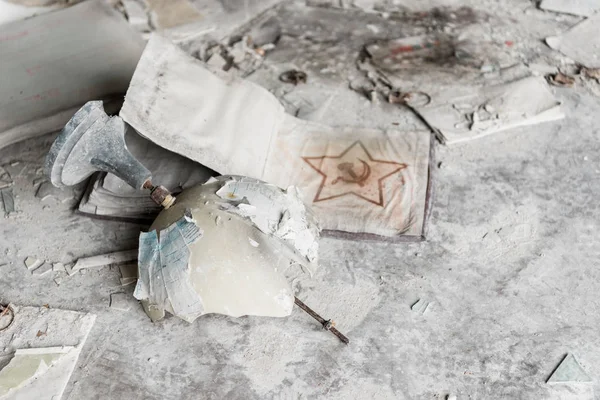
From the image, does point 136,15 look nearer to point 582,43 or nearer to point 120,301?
point 120,301

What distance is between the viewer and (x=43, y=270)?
3.05 metres

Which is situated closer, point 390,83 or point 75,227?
point 75,227

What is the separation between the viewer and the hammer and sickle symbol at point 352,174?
3393 millimetres

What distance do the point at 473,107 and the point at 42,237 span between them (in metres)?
2.56

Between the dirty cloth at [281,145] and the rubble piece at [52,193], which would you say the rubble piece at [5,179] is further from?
the dirty cloth at [281,145]

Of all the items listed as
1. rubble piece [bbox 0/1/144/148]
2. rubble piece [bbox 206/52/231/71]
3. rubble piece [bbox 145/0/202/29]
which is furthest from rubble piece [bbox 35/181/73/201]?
rubble piece [bbox 145/0/202/29]

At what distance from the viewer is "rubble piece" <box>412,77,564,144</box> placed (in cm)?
367

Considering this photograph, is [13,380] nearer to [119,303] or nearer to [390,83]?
[119,303]

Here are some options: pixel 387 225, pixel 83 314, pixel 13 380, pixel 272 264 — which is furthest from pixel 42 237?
pixel 387 225

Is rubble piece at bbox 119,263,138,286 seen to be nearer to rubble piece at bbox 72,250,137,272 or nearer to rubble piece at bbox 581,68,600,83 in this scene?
rubble piece at bbox 72,250,137,272

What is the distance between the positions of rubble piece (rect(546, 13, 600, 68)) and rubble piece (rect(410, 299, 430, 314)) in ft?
7.41

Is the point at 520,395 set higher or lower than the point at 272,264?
lower

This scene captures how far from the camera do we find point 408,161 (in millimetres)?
3471

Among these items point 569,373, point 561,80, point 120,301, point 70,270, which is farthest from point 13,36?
point 569,373
